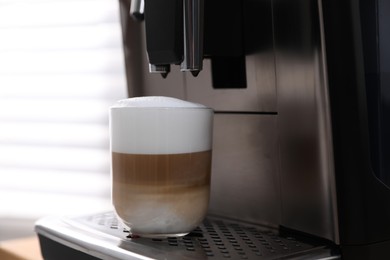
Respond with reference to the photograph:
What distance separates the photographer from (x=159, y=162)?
63cm

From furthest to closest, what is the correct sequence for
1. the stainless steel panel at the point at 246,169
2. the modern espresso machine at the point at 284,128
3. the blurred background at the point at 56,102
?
1. the blurred background at the point at 56,102
2. the stainless steel panel at the point at 246,169
3. the modern espresso machine at the point at 284,128

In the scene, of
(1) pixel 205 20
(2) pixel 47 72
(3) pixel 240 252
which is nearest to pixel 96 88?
(2) pixel 47 72

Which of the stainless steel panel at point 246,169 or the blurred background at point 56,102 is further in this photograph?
the blurred background at point 56,102

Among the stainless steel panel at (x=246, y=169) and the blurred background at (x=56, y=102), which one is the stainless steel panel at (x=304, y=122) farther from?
the blurred background at (x=56, y=102)

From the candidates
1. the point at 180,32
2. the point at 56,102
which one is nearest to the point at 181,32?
the point at 180,32

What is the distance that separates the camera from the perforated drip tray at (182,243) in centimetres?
61

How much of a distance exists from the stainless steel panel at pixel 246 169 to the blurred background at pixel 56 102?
560 millimetres

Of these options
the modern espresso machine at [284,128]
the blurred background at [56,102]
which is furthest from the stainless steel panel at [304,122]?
the blurred background at [56,102]

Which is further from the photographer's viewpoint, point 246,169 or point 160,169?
point 246,169

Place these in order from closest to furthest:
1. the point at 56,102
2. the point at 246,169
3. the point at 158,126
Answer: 1. the point at 158,126
2. the point at 246,169
3. the point at 56,102

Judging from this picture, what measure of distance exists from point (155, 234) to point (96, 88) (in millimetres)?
714

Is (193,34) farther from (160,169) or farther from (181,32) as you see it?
(160,169)

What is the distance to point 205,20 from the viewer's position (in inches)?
27.6

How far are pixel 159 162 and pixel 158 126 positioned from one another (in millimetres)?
35
